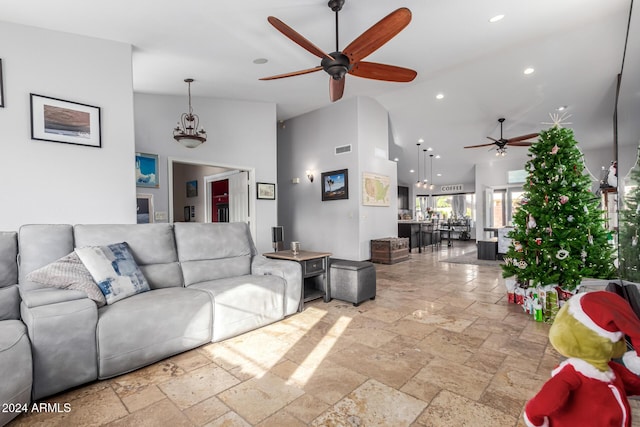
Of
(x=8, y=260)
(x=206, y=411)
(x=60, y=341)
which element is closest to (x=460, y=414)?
(x=206, y=411)

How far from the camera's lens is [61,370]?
179 cm

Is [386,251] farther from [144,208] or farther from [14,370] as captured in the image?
[14,370]

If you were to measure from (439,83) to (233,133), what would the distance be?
13.4ft

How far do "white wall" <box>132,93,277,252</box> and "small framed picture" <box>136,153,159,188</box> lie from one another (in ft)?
0.24

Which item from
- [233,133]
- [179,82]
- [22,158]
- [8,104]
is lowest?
[22,158]

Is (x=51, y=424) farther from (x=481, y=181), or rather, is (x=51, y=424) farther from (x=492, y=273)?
(x=481, y=181)

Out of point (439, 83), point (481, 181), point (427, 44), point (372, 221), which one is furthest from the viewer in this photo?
point (481, 181)

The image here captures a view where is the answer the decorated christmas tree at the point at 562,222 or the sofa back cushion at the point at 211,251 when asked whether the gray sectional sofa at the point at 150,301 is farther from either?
the decorated christmas tree at the point at 562,222

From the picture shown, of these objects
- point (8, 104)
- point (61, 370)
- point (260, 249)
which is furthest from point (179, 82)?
point (61, 370)

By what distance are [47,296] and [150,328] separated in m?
0.64

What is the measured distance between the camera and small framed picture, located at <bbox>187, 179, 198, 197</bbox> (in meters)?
7.44

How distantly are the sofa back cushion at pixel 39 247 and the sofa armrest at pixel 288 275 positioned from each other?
5.43ft

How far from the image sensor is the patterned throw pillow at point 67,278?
2.06m

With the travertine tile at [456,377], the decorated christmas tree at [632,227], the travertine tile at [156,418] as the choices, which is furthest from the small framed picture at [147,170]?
the decorated christmas tree at [632,227]
